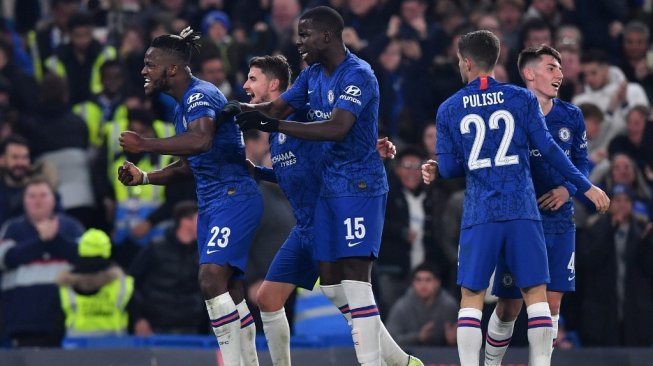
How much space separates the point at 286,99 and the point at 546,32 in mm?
7572

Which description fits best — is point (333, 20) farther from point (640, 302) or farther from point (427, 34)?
point (427, 34)

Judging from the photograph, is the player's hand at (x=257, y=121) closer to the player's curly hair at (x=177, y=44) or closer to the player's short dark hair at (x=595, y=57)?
→ the player's curly hair at (x=177, y=44)

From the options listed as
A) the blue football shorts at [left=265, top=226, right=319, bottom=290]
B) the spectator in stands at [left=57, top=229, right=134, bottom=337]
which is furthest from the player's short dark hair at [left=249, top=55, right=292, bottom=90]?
the spectator in stands at [left=57, top=229, right=134, bottom=337]

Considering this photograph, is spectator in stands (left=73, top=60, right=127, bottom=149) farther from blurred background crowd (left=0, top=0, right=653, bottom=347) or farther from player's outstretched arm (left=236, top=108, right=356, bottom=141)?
player's outstretched arm (left=236, top=108, right=356, bottom=141)

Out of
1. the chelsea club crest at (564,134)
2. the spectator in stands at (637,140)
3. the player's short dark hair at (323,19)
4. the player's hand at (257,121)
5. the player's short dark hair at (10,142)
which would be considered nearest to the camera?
the player's hand at (257,121)

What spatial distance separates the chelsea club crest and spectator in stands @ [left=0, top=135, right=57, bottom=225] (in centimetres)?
721

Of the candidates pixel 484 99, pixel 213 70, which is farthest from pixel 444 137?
pixel 213 70

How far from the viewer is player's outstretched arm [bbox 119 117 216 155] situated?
34.0 feet

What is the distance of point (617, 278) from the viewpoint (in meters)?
15.7

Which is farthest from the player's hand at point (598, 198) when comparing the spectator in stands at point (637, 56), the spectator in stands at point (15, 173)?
the spectator in stands at point (637, 56)

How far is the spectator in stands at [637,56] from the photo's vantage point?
60.0 ft

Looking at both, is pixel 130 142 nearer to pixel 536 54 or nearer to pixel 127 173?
pixel 127 173

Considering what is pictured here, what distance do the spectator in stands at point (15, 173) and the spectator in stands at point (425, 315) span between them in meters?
4.29

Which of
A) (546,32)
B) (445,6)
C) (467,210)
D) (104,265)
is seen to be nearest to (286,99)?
(467,210)
